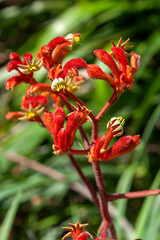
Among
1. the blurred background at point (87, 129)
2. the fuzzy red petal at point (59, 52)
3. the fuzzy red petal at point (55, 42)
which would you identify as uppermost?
the fuzzy red petal at point (55, 42)

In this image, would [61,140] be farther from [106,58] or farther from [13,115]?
[13,115]

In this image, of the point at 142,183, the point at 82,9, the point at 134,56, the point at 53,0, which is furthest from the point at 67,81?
the point at 53,0

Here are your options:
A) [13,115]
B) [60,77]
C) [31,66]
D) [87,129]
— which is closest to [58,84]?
[60,77]

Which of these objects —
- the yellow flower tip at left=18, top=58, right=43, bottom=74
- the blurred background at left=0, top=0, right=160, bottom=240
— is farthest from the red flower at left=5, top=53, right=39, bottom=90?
the blurred background at left=0, top=0, right=160, bottom=240

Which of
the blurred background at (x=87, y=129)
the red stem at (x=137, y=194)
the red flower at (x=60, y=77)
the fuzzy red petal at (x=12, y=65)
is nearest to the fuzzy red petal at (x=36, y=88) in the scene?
the red flower at (x=60, y=77)

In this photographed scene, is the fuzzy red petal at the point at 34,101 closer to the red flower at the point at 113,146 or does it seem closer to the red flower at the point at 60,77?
the red flower at the point at 60,77
